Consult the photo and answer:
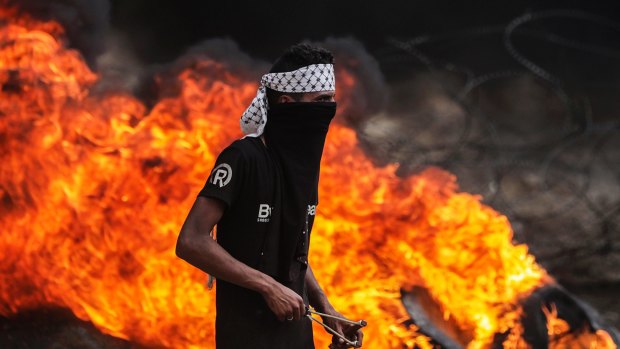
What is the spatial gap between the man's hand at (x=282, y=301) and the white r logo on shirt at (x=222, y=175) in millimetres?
439

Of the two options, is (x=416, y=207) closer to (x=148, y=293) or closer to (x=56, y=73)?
(x=148, y=293)

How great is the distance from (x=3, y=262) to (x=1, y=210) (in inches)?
15.4

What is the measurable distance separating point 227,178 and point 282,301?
52 cm

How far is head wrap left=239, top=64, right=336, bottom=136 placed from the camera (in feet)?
10.8

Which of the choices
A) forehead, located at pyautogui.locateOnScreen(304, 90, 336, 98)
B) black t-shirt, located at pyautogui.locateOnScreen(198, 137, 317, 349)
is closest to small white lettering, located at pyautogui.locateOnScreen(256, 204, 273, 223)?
black t-shirt, located at pyautogui.locateOnScreen(198, 137, 317, 349)

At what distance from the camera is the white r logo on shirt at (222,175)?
10.1ft

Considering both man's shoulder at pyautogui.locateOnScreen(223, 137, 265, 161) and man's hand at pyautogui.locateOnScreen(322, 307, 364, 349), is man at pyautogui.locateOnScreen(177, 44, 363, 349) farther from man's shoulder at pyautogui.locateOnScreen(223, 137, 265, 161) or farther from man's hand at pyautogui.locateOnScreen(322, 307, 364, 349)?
man's hand at pyautogui.locateOnScreen(322, 307, 364, 349)

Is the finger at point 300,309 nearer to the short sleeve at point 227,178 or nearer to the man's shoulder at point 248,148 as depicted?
the short sleeve at point 227,178

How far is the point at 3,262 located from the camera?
5.92 m

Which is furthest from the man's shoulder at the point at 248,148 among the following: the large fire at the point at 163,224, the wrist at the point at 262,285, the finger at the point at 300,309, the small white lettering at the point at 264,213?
the large fire at the point at 163,224

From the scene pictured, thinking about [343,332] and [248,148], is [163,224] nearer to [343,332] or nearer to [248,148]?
[343,332]

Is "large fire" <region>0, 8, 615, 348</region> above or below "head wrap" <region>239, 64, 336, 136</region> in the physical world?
below

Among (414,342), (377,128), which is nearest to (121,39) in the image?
→ (377,128)

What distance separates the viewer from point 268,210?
321 centimetres
